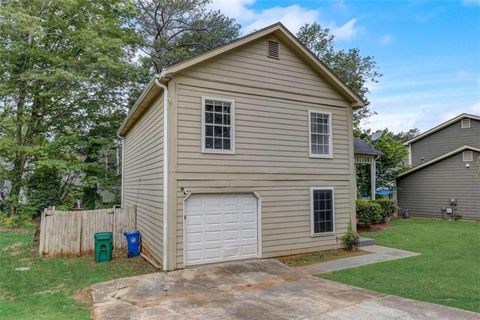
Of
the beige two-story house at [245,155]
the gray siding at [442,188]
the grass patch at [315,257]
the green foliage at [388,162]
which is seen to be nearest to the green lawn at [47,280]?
the beige two-story house at [245,155]

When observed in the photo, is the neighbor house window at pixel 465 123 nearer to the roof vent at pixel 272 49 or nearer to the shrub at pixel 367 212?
the shrub at pixel 367 212

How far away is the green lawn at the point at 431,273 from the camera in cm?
613

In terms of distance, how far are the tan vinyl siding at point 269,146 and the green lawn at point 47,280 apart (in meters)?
1.97

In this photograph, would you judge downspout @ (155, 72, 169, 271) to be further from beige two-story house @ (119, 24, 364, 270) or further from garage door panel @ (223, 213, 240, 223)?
garage door panel @ (223, 213, 240, 223)

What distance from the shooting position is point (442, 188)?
61.9ft

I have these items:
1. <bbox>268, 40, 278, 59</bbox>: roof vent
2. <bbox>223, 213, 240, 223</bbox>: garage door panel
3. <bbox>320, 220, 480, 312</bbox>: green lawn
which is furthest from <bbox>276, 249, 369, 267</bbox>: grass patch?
<bbox>268, 40, 278, 59</bbox>: roof vent

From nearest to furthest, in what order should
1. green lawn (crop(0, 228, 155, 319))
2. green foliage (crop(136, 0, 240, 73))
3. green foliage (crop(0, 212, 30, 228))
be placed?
green lawn (crop(0, 228, 155, 319)) < green foliage (crop(0, 212, 30, 228)) < green foliage (crop(136, 0, 240, 73))

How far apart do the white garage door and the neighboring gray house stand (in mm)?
12641

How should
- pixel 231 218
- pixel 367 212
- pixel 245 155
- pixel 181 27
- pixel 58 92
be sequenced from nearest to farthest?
pixel 231 218
pixel 245 155
pixel 367 212
pixel 58 92
pixel 181 27

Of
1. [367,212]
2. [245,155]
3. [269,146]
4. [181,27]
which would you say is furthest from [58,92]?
[367,212]

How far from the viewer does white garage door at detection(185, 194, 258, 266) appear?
8211 mm

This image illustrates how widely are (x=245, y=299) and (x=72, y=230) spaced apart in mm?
6563

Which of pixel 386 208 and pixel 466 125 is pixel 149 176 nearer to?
pixel 386 208

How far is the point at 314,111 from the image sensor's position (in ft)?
34.4
